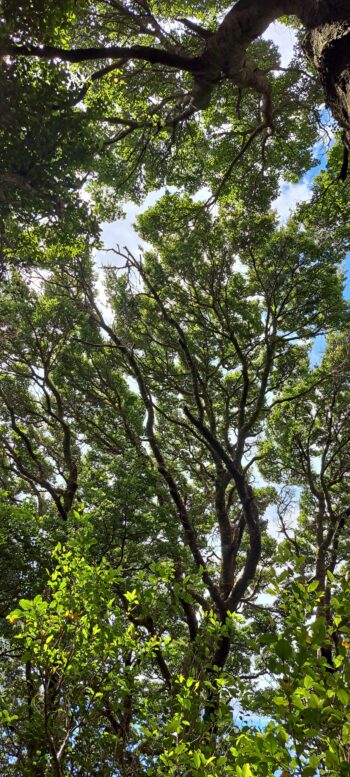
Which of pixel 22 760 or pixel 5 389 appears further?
pixel 5 389

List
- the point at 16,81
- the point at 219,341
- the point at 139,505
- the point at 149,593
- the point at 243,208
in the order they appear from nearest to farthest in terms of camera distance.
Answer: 1. the point at 149,593
2. the point at 16,81
3. the point at 139,505
4. the point at 243,208
5. the point at 219,341

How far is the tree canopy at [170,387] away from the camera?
3.08m

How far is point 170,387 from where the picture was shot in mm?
11156

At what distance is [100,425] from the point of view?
11719mm

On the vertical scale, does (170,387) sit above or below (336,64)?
above

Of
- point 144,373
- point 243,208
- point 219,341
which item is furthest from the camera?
point 144,373

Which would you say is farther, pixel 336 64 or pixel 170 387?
pixel 170 387

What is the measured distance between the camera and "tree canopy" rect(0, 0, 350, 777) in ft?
10.1

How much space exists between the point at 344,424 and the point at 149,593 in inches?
374

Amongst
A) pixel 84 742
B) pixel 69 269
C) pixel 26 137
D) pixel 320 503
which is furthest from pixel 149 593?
pixel 69 269

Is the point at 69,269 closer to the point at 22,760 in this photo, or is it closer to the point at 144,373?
the point at 144,373

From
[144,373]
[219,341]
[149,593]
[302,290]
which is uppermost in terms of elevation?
[302,290]

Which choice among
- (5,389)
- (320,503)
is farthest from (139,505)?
(5,389)

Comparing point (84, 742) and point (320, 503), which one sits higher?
point (320, 503)
